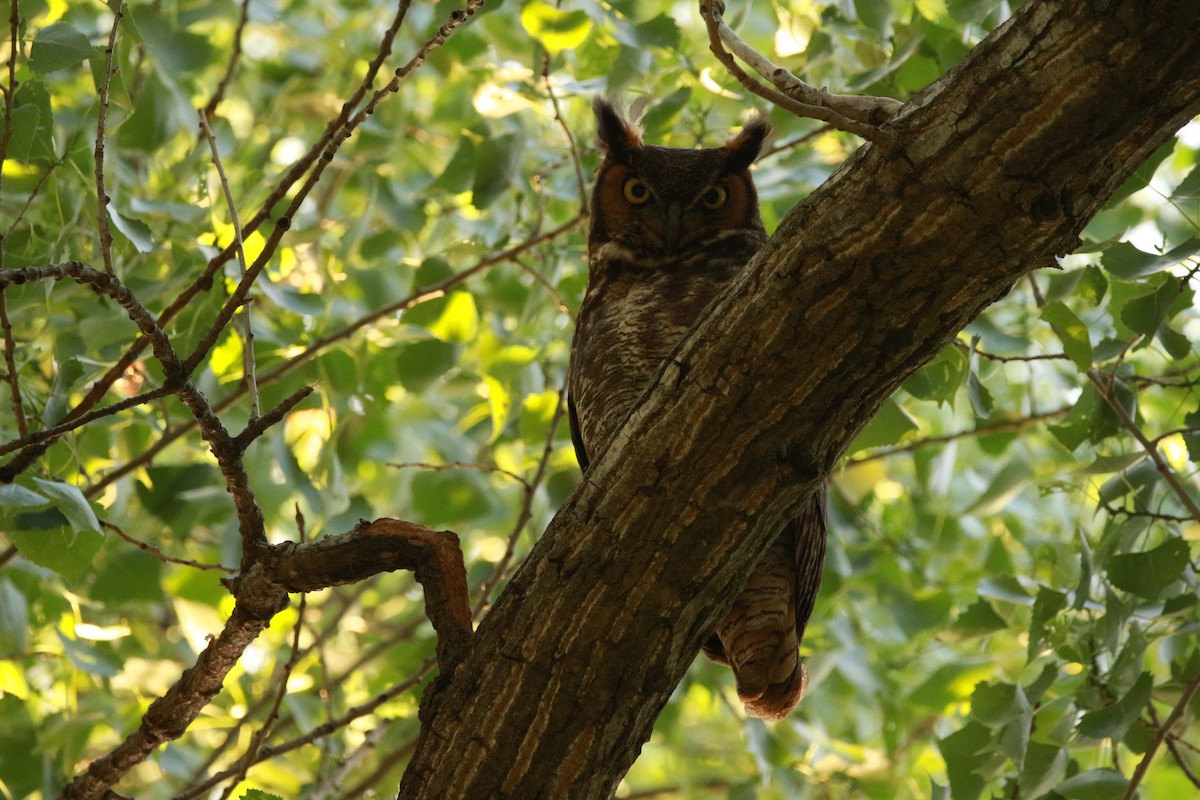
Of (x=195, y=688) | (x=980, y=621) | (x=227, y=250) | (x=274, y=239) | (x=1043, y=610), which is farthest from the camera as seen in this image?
(x=980, y=621)

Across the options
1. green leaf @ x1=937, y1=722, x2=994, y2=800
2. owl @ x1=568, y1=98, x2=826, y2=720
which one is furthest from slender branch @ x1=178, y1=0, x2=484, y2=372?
green leaf @ x1=937, y1=722, x2=994, y2=800

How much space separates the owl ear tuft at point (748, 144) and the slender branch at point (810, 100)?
3.96 feet

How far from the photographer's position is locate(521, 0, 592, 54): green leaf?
2494 mm

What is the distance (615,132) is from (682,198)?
29 centimetres

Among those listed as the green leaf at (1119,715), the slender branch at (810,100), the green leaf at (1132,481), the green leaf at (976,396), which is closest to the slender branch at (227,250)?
the slender branch at (810,100)

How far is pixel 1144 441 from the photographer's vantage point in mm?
1949

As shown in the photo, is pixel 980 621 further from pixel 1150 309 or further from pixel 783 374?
pixel 783 374

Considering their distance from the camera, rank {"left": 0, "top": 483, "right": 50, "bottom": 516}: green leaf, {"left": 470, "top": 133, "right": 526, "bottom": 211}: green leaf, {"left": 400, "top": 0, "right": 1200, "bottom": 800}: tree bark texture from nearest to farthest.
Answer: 1. {"left": 400, "top": 0, "right": 1200, "bottom": 800}: tree bark texture
2. {"left": 0, "top": 483, "right": 50, "bottom": 516}: green leaf
3. {"left": 470, "top": 133, "right": 526, "bottom": 211}: green leaf

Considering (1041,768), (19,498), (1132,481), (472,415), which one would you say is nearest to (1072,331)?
(1132,481)

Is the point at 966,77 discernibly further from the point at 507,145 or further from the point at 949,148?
the point at 507,145

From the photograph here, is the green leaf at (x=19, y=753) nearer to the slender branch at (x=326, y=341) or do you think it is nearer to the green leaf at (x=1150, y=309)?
the slender branch at (x=326, y=341)

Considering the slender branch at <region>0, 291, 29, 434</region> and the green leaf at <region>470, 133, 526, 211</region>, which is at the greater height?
the green leaf at <region>470, 133, 526, 211</region>

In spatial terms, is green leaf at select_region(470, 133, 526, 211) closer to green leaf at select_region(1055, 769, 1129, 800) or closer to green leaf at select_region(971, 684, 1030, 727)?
green leaf at select_region(971, 684, 1030, 727)

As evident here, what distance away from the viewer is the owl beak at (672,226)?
→ 264 cm
